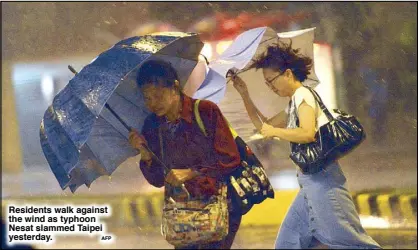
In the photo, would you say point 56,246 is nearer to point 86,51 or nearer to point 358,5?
point 86,51

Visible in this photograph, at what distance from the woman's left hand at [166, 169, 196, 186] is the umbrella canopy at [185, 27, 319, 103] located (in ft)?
1.55

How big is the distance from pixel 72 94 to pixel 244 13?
4.71ft

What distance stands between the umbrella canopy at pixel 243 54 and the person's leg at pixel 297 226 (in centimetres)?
77

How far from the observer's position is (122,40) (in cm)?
528

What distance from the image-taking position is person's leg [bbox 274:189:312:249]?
5402 mm

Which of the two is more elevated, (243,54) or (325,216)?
(243,54)

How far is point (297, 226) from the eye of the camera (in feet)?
17.8

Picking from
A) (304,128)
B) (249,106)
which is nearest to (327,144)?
(304,128)

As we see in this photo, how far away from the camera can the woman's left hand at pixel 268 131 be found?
210 inches

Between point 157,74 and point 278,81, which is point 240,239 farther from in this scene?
point 157,74

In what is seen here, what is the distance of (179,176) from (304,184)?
0.81 metres

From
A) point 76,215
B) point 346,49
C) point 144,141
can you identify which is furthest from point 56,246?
point 346,49

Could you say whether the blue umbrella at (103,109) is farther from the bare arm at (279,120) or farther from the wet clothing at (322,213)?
the wet clothing at (322,213)

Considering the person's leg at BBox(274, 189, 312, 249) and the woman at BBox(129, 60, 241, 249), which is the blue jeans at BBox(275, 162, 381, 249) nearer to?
the person's leg at BBox(274, 189, 312, 249)
